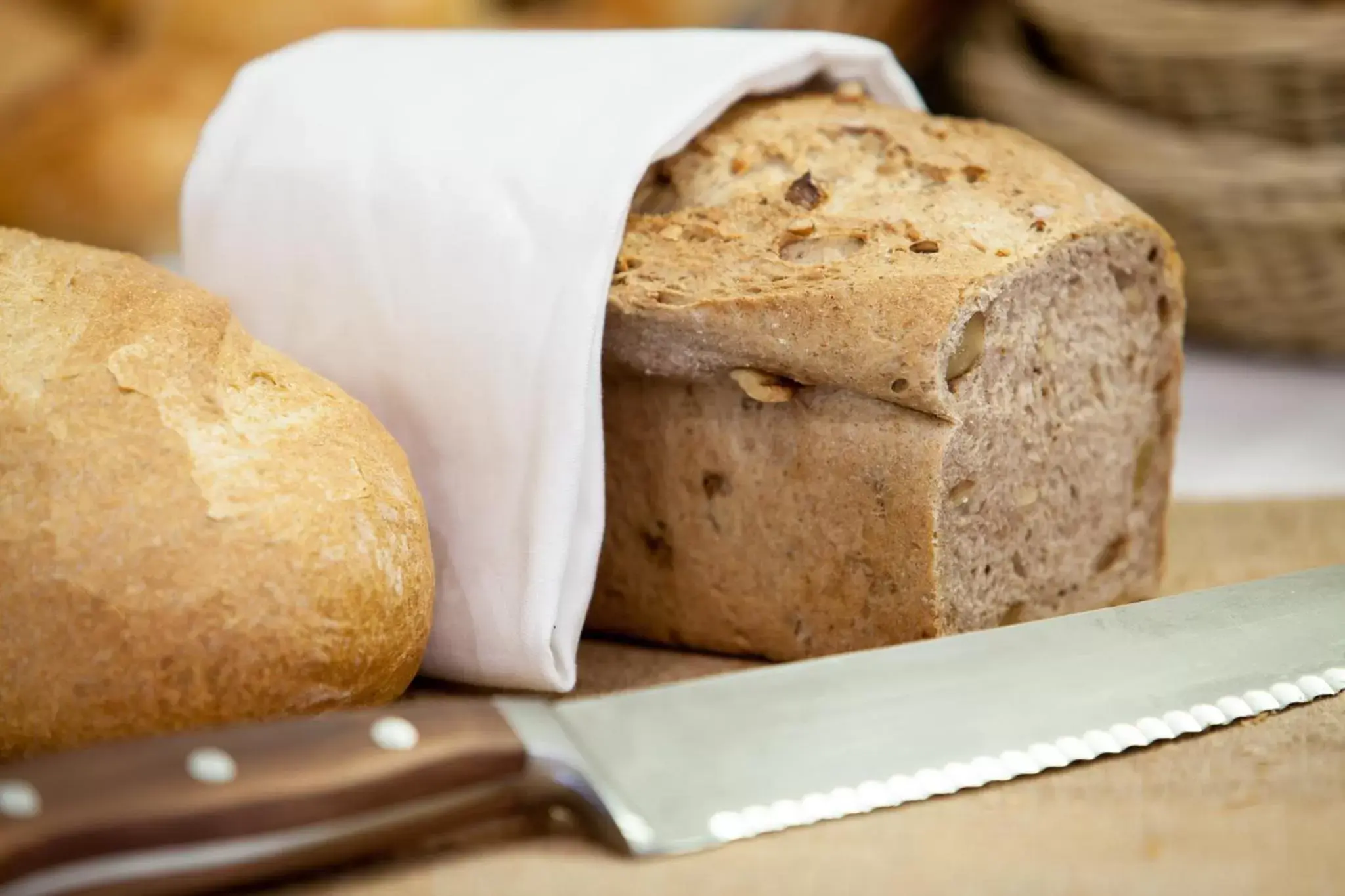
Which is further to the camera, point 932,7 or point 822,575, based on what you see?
point 932,7

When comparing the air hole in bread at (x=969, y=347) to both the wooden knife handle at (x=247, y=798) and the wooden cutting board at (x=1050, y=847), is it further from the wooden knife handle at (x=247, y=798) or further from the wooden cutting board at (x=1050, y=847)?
the wooden knife handle at (x=247, y=798)

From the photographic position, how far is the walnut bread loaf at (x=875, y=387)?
122cm

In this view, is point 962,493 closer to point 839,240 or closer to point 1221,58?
point 839,240

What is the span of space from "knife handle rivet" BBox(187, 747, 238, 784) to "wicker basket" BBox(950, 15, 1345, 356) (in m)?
1.70

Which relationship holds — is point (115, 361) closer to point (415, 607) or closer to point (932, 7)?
point (415, 607)

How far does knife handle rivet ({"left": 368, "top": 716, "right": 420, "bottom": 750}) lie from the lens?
0.90 meters

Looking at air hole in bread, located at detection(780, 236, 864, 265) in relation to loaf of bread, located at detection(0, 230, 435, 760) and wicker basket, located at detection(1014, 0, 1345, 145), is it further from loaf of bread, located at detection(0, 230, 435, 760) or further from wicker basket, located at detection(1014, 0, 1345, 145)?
wicker basket, located at detection(1014, 0, 1345, 145)

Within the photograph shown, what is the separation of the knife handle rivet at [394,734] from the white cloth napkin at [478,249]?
Result: 35 centimetres

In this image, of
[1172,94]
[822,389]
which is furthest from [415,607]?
[1172,94]

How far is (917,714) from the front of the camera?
3.34ft

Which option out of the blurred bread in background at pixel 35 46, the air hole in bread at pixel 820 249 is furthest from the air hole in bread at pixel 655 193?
the blurred bread in background at pixel 35 46

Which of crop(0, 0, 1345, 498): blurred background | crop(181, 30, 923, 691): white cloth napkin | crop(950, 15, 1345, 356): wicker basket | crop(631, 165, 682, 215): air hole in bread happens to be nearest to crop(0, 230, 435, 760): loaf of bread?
crop(181, 30, 923, 691): white cloth napkin

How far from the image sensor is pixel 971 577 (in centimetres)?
128

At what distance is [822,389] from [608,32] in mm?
515
